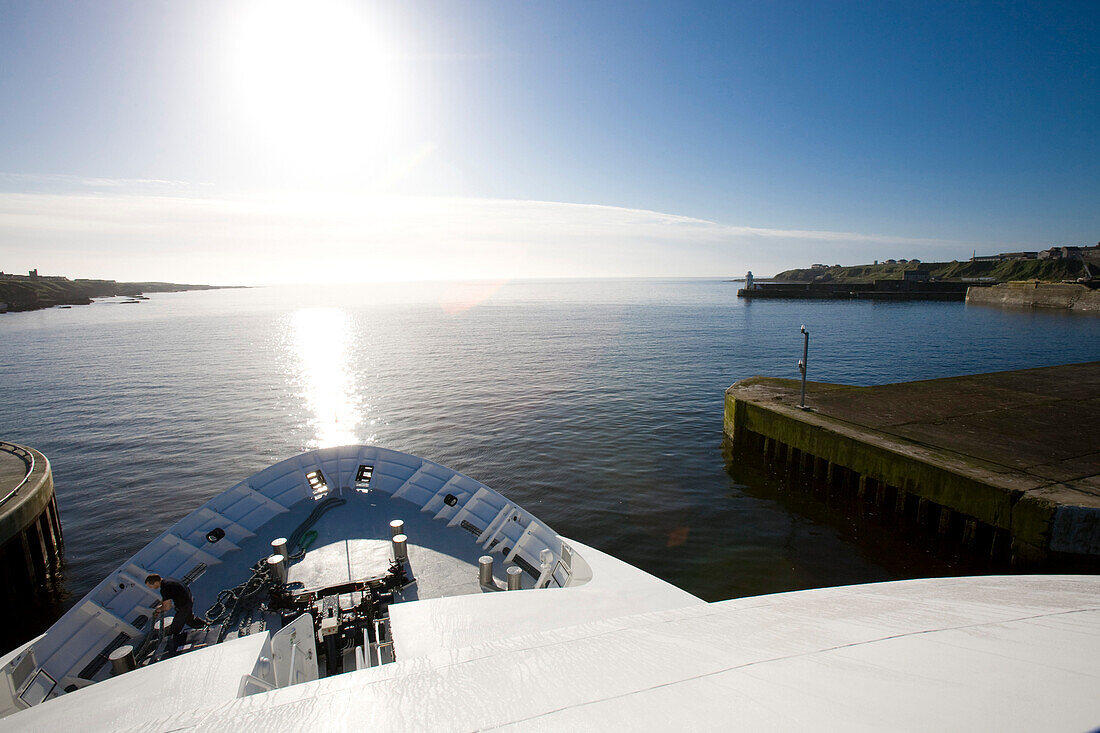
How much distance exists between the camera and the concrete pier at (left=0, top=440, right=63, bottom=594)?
46.6 feet

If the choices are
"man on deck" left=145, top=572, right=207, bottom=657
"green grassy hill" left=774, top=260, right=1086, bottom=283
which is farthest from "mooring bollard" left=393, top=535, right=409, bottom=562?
"green grassy hill" left=774, top=260, right=1086, bottom=283

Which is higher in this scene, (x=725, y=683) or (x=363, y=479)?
(x=725, y=683)

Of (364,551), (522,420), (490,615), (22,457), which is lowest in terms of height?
(522,420)

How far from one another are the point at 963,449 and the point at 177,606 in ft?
70.0

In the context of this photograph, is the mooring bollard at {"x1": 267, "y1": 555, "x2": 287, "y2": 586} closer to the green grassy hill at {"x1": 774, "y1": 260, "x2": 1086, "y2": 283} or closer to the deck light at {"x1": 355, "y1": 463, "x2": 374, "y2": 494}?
the deck light at {"x1": 355, "y1": 463, "x2": 374, "y2": 494}

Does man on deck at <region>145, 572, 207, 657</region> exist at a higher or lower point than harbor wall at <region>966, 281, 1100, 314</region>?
lower

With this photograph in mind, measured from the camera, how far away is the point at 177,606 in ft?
28.6

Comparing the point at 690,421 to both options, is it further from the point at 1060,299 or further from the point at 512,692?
the point at 1060,299

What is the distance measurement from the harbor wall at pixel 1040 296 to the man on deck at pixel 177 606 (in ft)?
451

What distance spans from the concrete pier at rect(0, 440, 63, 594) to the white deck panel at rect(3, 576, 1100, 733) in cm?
1607

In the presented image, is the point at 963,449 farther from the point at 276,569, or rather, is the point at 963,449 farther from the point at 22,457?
the point at 22,457

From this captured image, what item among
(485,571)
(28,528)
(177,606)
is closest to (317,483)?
(177,606)

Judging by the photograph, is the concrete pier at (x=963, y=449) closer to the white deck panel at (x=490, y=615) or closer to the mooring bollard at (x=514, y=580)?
the white deck panel at (x=490, y=615)

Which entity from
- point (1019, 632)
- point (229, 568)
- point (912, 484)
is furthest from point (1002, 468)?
point (229, 568)
